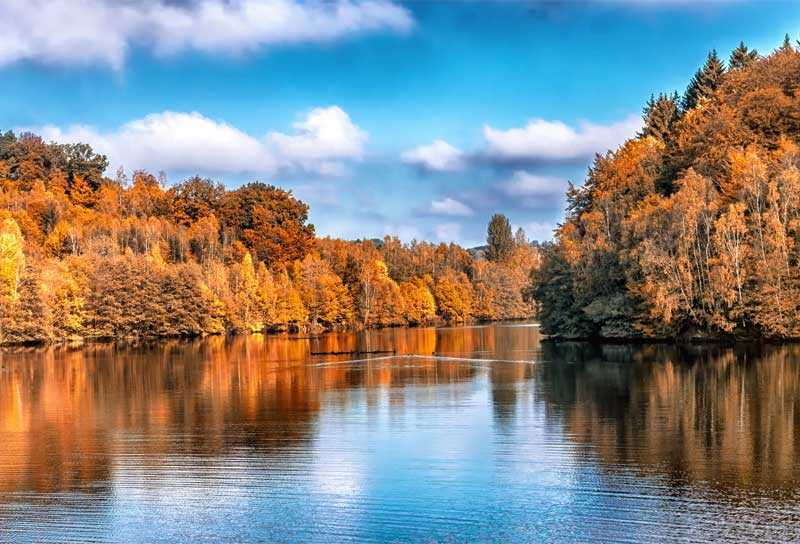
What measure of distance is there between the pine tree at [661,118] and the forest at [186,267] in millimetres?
42966

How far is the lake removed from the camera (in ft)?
48.5

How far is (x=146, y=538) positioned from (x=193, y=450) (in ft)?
24.7

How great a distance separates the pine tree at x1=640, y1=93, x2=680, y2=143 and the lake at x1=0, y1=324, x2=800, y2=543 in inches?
2772

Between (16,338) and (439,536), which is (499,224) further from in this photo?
(439,536)

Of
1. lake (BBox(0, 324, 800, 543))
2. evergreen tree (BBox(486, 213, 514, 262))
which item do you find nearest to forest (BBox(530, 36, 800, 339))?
lake (BBox(0, 324, 800, 543))

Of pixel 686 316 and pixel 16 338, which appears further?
pixel 16 338

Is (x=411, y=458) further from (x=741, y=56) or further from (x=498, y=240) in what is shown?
(x=498, y=240)

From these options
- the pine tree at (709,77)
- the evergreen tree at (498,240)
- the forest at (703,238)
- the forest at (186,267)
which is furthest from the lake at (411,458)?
the evergreen tree at (498,240)

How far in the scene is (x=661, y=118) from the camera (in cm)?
→ 10688

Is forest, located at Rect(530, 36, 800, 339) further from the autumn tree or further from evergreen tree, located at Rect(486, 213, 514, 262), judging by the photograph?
evergreen tree, located at Rect(486, 213, 514, 262)

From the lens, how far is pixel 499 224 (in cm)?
18062

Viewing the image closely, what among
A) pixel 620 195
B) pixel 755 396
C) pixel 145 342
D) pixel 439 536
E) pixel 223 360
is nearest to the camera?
pixel 439 536

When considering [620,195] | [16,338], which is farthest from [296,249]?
[620,195]

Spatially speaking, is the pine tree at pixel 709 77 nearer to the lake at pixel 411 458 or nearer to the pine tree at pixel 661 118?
the pine tree at pixel 661 118
